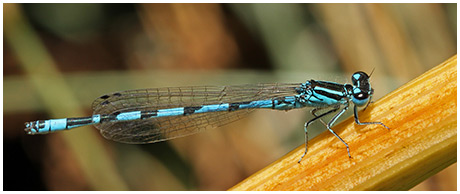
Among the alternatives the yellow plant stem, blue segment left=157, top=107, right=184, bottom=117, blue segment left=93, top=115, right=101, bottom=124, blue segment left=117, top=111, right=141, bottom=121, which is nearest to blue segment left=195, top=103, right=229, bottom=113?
blue segment left=157, top=107, right=184, bottom=117

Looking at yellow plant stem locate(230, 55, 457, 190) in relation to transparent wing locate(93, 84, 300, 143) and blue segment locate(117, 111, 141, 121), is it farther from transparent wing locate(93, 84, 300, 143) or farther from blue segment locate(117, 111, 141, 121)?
blue segment locate(117, 111, 141, 121)

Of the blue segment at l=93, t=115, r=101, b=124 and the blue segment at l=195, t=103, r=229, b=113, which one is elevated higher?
the blue segment at l=93, t=115, r=101, b=124

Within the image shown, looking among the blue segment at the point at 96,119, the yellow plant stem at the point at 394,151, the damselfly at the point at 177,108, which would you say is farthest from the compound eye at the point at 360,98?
the blue segment at the point at 96,119

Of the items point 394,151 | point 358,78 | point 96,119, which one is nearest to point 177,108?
point 96,119

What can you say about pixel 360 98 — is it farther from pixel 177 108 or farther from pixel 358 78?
pixel 177 108

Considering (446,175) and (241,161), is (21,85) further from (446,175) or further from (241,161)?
(446,175)

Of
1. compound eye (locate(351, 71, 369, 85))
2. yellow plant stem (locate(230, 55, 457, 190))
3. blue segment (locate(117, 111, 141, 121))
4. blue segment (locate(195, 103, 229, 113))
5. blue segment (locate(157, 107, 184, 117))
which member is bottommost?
yellow plant stem (locate(230, 55, 457, 190))

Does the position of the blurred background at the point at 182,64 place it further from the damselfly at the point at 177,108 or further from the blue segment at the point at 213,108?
the blue segment at the point at 213,108

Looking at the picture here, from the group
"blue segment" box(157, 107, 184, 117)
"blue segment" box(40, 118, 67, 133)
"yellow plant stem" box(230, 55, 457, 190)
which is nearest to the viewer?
"yellow plant stem" box(230, 55, 457, 190)
